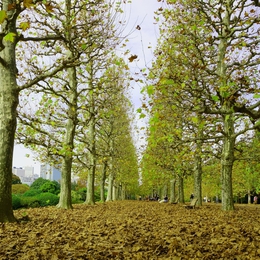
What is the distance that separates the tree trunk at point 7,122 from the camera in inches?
306

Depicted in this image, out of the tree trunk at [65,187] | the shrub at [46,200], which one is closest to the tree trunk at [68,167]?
the tree trunk at [65,187]

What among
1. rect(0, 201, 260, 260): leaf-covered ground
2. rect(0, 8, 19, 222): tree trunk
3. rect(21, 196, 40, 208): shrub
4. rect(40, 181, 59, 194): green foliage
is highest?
rect(0, 8, 19, 222): tree trunk

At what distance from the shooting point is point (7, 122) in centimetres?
795

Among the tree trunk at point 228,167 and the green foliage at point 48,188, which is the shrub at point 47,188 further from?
the tree trunk at point 228,167

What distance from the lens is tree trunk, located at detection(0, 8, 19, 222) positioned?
778cm

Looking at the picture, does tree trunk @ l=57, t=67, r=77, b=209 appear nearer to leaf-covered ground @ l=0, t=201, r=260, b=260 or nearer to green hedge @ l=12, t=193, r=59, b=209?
green hedge @ l=12, t=193, r=59, b=209

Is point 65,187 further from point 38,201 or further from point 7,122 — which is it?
point 38,201

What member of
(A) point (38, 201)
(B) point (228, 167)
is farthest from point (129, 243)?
(A) point (38, 201)

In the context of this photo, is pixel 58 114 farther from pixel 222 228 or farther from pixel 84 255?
pixel 84 255

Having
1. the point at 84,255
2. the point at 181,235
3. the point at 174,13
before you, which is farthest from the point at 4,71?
the point at 174,13

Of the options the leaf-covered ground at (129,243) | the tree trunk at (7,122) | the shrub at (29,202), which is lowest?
the shrub at (29,202)

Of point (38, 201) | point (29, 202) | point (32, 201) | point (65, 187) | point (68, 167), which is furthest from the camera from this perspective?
point (38, 201)

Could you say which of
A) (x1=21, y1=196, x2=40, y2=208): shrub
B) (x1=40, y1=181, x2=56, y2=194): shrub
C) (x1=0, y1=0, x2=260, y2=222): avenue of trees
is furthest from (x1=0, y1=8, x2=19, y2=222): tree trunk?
(x1=40, y1=181, x2=56, y2=194): shrub

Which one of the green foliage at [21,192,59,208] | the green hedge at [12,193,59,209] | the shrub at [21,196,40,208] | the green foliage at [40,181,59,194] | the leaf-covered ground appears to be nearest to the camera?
the leaf-covered ground
